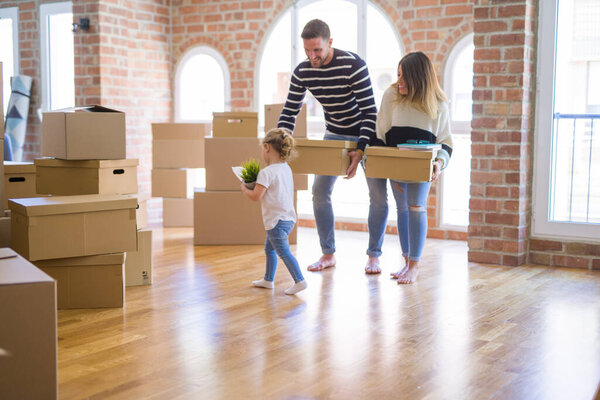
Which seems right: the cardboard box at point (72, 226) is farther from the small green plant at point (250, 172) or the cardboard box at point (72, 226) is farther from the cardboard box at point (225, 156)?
the cardboard box at point (225, 156)

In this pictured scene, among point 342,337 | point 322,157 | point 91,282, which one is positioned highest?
point 322,157

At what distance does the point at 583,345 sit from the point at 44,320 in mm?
1997

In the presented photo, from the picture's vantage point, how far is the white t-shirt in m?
3.53

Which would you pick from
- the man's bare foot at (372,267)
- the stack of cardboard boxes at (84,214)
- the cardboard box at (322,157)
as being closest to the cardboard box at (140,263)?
the stack of cardboard boxes at (84,214)

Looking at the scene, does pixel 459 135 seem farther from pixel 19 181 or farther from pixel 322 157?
pixel 19 181

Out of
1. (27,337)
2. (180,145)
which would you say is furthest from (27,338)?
(180,145)

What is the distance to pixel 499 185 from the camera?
4406mm

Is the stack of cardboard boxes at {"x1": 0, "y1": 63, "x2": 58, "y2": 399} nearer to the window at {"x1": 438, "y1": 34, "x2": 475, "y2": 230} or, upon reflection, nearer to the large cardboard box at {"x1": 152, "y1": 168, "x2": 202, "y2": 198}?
the large cardboard box at {"x1": 152, "y1": 168, "x2": 202, "y2": 198}

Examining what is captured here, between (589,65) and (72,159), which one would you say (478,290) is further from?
(72,159)

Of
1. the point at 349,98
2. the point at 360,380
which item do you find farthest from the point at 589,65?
the point at 360,380

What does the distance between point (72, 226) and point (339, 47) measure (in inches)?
131

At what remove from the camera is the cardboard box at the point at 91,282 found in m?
3.23

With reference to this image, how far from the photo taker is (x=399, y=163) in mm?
3572

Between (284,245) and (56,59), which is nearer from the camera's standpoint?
(284,245)
